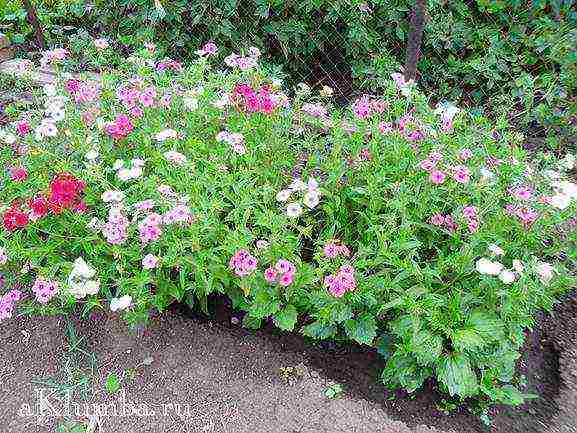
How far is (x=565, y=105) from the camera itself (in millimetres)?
3955

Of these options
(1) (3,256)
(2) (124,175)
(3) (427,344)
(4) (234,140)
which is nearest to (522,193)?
(3) (427,344)

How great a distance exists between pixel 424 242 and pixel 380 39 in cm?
217

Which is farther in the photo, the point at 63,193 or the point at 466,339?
the point at 63,193

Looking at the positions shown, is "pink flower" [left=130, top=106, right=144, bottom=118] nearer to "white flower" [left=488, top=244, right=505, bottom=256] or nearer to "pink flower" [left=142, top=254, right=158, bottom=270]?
"pink flower" [left=142, top=254, right=158, bottom=270]

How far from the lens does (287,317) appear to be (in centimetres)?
252

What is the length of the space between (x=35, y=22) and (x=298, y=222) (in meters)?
2.87

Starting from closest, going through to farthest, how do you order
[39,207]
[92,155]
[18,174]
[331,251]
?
1. [331,251]
2. [39,207]
3. [92,155]
4. [18,174]

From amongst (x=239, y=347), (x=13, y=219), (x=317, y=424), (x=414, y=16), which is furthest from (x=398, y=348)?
(x=414, y=16)

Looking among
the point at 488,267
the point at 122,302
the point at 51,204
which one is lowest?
the point at 122,302

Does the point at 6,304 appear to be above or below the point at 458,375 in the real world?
below

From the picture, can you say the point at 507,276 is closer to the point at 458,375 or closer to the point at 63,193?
the point at 458,375

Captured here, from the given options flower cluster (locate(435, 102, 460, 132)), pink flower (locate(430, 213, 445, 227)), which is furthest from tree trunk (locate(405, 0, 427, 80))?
pink flower (locate(430, 213, 445, 227))

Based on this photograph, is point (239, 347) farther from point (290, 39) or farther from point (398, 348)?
point (290, 39)

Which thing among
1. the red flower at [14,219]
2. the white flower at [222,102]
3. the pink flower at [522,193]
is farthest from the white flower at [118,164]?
the pink flower at [522,193]
